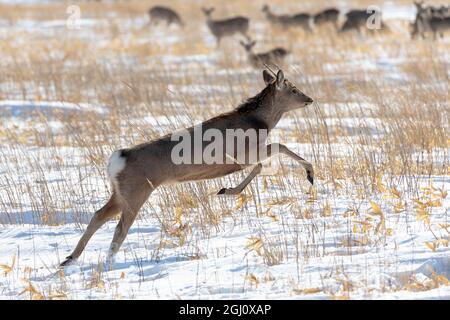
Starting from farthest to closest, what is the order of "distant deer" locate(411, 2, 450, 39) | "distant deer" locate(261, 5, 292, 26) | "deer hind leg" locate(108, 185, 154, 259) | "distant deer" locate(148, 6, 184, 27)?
"distant deer" locate(148, 6, 184, 27), "distant deer" locate(261, 5, 292, 26), "distant deer" locate(411, 2, 450, 39), "deer hind leg" locate(108, 185, 154, 259)

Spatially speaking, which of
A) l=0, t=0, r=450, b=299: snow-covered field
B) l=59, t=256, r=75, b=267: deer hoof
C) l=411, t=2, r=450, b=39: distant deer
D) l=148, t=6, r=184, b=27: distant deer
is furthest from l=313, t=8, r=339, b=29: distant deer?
l=59, t=256, r=75, b=267: deer hoof

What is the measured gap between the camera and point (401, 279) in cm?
567

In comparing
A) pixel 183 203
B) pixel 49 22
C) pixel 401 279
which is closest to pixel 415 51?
pixel 183 203

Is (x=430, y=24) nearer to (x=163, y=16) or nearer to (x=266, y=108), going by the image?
(x=163, y=16)

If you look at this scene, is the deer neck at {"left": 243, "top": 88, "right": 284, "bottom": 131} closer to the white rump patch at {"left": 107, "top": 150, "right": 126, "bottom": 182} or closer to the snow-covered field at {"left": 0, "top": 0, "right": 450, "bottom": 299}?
the snow-covered field at {"left": 0, "top": 0, "right": 450, "bottom": 299}

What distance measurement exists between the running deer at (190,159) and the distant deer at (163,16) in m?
23.4

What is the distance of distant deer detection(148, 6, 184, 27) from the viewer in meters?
31.6

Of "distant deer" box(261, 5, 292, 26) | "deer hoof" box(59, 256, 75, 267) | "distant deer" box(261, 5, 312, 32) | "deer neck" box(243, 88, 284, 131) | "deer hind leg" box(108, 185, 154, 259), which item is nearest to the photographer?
"deer hoof" box(59, 256, 75, 267)

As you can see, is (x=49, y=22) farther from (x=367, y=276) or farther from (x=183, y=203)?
(x=367, y=276)

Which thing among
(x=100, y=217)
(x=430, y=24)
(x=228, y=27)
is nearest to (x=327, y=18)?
(x=228, y=27)

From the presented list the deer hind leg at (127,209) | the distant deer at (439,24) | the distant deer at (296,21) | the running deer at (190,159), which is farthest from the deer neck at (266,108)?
the distant deer at (296,21)

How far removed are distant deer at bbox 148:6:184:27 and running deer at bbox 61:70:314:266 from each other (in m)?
23.4

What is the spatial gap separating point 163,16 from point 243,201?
2485 cm

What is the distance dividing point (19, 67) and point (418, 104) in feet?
27.7
